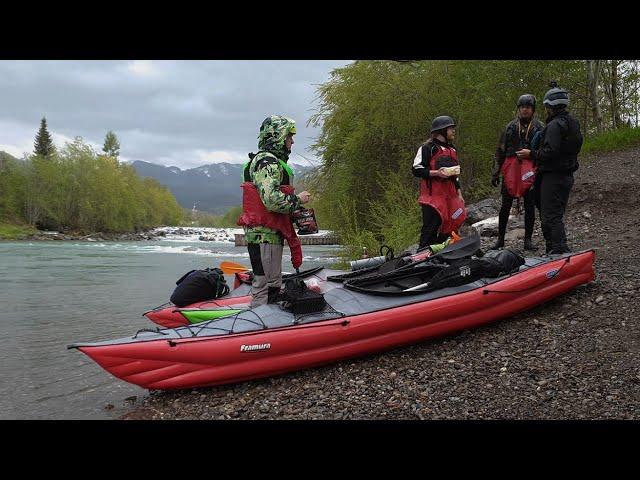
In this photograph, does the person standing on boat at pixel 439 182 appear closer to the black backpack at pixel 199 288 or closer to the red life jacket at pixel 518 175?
the red life jacket at pixel 518 175

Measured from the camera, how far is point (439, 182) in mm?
5270

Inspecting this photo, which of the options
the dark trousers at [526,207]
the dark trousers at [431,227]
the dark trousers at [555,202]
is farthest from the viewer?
the dark trousers at [526,207]

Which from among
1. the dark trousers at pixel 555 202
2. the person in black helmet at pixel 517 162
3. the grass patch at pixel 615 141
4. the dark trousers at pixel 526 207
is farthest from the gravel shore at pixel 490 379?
the grass patch at pixel 615 141

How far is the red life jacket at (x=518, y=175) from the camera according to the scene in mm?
5730

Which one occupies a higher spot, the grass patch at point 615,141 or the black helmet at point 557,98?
the grass patch at point 615,141

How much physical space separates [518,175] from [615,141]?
295 inches

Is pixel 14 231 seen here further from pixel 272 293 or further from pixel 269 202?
pixel 269 202

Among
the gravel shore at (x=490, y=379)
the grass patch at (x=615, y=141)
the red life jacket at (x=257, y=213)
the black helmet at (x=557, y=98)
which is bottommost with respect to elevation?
the gravel shore at (x=490, y=379)

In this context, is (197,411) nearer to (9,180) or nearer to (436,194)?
(436,194)

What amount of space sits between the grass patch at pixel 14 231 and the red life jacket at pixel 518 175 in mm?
37957

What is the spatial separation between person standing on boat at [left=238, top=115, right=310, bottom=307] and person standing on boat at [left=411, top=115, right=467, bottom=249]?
60.1 inches

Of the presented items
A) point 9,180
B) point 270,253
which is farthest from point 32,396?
point 9,180

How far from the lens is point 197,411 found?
3.62 meters
